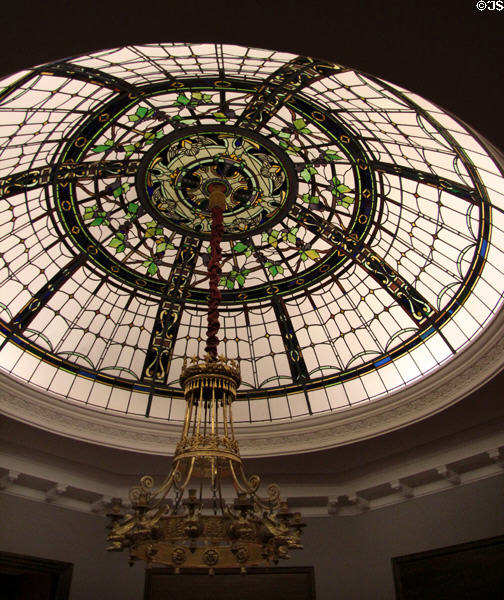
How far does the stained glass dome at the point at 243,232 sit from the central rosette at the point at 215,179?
0.13 feet

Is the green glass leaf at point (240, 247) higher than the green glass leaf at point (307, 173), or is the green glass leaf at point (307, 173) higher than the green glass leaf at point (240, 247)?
the green glass leaf at point (240, 247)

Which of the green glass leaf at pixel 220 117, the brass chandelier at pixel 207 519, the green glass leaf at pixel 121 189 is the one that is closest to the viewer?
the brass chandelier at pixel 207 519

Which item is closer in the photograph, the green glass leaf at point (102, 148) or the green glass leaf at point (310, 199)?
the green glass leaf at point (102, 148)

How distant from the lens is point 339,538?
13156mm

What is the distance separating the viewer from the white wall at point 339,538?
1148cm

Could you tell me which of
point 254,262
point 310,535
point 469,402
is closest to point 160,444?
point 310,535

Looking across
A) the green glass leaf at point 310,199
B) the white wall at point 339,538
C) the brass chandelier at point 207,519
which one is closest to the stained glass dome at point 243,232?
the green glass leaf at point 310,199

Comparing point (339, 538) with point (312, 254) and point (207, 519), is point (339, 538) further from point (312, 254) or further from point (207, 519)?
point (207, 519)

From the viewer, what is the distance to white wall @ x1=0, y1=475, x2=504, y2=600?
11.5 m

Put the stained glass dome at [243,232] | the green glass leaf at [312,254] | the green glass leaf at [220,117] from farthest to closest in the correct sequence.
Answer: the green glass leaf at [312,254]
the green glass leaf at [220,117]
the stained glass dome at [243,232]

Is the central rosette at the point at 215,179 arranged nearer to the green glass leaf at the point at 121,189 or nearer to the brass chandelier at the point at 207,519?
the green glass leaf at the point at 121,189

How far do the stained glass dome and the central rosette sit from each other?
40 mm

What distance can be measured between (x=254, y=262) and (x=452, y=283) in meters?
5.12

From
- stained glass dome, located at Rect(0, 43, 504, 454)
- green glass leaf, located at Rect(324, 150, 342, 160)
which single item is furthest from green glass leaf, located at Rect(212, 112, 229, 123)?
green glass leaf, located at Rect(324, 150, 342, 160)
